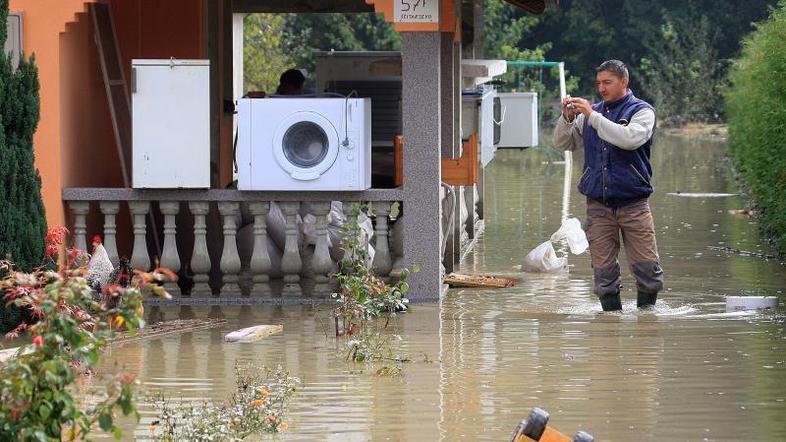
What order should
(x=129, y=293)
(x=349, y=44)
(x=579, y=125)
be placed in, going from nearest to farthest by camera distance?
(x=129, y=293)
(x=579, y=125)
(x=349, y=44)

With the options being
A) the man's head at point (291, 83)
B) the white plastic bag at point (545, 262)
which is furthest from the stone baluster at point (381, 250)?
the man's head at point (291, 83)

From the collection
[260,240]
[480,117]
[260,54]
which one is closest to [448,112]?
[480,117]

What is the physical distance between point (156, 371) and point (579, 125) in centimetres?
378

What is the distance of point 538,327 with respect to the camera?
432 inches

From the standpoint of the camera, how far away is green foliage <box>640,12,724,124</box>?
52812 mm

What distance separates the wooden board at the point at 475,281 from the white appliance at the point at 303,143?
1.66 m

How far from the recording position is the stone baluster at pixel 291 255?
12.3 metres

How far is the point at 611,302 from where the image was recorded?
11664mm

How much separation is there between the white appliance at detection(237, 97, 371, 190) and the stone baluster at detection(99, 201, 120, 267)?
929 mm

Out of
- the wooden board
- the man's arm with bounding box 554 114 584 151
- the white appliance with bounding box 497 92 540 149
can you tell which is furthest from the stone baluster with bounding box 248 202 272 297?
the white appliance with bounding box 497 92 540 149

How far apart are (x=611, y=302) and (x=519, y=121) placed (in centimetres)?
1262

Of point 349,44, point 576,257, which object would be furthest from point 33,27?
point 349,44

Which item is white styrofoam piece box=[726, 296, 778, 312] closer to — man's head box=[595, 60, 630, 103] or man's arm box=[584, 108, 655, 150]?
man's arm box=[584, 108, 655, 150]

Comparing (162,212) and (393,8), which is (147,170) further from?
(393,8)
